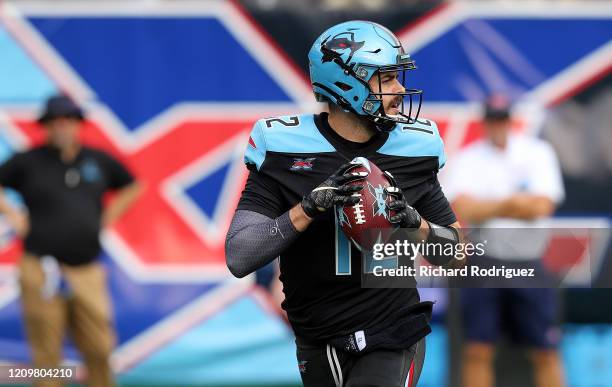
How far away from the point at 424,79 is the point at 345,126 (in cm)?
373

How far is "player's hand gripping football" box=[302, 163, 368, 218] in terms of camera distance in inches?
129

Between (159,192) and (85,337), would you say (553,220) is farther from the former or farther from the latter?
(85,337)

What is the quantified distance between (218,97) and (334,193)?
4164 mm

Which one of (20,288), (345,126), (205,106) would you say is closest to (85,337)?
(20,288)

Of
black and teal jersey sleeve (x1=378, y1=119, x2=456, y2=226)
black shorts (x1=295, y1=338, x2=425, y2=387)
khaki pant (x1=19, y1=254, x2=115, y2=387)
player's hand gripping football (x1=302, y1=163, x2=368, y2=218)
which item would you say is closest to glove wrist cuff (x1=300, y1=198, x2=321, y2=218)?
player's hand gripping football (x1=302, y1=163, x2=368, y2=218)

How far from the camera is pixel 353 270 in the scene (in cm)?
354

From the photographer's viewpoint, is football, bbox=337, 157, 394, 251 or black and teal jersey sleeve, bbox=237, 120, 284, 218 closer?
football, bbox=337, 157, 394, 251

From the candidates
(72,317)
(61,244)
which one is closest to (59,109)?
(61,244)

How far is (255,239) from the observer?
342cm

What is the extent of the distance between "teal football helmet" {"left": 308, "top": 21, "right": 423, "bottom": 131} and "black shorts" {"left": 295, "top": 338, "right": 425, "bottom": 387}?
0.75 meters

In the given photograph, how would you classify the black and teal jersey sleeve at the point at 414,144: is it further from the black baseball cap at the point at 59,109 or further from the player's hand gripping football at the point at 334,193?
the black baseball cap at the point at 59,109

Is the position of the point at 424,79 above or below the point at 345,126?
above

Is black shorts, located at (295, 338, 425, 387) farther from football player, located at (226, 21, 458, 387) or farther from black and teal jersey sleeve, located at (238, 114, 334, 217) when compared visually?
black and teal jersey sleeve, located at (238, 114, 334, 217)

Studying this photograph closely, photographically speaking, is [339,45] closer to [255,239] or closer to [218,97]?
[255,239]
